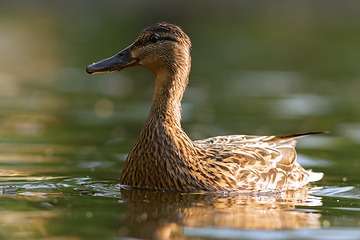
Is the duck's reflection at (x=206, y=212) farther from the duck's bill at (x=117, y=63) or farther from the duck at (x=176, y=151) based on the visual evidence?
the duck's bill at (x=117, y=63)

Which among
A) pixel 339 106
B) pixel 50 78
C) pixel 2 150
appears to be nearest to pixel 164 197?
pixel 2 150

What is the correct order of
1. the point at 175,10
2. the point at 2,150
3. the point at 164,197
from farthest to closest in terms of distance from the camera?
the point at 175,10 → the point at 2,150 → the point at 164,197

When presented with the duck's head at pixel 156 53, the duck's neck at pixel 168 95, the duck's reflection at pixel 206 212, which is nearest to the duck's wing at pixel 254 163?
the duck's reflection at pixel 206 212

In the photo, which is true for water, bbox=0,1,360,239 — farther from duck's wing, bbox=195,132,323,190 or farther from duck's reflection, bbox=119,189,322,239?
duck's wing, bbox=195,132,323,190

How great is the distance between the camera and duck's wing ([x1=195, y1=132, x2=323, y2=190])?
27.3 ft

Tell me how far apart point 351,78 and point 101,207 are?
51.0ft

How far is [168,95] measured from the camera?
28.2 ft

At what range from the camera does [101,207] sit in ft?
23.2

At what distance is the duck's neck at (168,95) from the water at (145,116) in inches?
42.9

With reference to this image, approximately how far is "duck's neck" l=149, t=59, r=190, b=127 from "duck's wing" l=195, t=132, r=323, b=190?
639 mm

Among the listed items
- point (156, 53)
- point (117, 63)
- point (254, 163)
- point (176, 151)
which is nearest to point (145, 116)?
point (117, 63)

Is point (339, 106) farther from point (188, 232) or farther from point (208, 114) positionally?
point (188, 232)

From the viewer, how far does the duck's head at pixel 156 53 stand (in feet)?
28.2

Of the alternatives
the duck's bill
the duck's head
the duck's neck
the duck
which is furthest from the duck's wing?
the duck's bill
